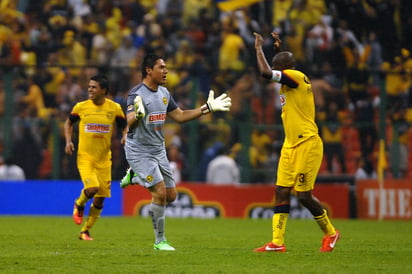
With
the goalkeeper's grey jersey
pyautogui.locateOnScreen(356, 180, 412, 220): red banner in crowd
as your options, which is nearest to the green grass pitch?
the goalkeeper's grey jersey

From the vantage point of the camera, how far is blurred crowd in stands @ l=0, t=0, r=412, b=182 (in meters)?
21.2

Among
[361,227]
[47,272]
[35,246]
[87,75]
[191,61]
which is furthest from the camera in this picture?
→ [191,61]

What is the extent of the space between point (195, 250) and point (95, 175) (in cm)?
300

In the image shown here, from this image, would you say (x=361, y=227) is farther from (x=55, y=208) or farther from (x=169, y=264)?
(x=169, y=264)

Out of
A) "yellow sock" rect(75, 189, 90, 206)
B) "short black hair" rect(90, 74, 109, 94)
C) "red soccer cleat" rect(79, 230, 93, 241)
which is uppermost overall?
"short black hair" rect(90, 74, 109, 94)

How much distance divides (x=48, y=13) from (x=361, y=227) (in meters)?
10.9

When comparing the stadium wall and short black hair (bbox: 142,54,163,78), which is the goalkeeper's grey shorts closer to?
short black hair (bbox: 142,54,163,78)

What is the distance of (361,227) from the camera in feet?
59.7

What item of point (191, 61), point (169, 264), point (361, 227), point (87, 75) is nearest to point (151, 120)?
point (169, 264)

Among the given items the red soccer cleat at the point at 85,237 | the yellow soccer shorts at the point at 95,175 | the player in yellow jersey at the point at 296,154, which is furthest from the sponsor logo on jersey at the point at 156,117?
the red soccer cleat at the point at 85,237

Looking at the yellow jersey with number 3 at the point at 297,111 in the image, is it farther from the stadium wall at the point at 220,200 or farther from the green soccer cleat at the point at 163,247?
the stadium wall at the point at 220,200

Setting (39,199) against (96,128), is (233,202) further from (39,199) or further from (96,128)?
(96,128)

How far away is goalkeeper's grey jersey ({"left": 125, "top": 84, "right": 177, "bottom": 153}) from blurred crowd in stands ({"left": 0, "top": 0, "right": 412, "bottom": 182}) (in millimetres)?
9823

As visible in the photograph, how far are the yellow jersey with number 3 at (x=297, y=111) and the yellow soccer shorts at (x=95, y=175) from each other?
3857 millimetres
